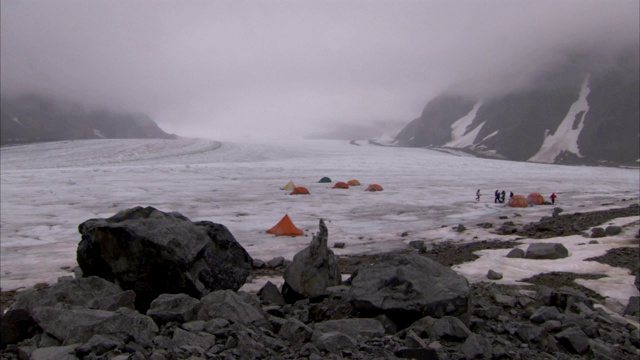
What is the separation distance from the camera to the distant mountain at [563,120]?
108750mm

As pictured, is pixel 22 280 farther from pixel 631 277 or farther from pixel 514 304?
pixel 631 277

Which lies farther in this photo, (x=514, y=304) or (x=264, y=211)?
(x=264, y=211)

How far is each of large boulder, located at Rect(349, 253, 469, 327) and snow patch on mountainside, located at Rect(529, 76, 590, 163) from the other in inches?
4506

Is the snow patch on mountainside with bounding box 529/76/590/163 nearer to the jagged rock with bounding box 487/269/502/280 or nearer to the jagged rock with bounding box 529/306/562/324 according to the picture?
the jagged rock with bounding box 487/269/502/280

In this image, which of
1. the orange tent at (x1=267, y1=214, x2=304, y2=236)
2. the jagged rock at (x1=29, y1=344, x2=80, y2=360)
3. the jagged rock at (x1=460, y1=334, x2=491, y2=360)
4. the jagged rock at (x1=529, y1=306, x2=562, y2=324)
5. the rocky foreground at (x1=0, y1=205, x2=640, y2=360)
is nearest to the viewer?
the jagged rock at (x1=29, y1=344, x2=80, y2=360)

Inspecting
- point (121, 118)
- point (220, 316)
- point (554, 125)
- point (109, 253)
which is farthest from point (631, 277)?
point (121, 118)

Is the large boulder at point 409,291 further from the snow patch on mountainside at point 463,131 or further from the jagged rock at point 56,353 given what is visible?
the snow patch on mountainside at point 463,131

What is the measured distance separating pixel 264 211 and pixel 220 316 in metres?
15.0

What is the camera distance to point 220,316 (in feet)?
17.0

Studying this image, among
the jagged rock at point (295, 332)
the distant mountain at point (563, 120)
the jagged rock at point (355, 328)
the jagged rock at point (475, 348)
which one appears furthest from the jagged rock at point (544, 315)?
the distant mountain at point (563, 120)

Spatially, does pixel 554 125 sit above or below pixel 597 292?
above

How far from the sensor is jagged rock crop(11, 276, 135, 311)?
226 inches

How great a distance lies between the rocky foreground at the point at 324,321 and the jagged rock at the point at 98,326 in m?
0.01


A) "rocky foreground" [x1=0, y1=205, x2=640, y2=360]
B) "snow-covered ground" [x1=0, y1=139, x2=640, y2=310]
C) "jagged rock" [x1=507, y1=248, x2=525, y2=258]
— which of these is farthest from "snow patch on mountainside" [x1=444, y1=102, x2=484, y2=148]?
"rocky foreground" [x1=0, y1=205, x2=640, y2=360]
